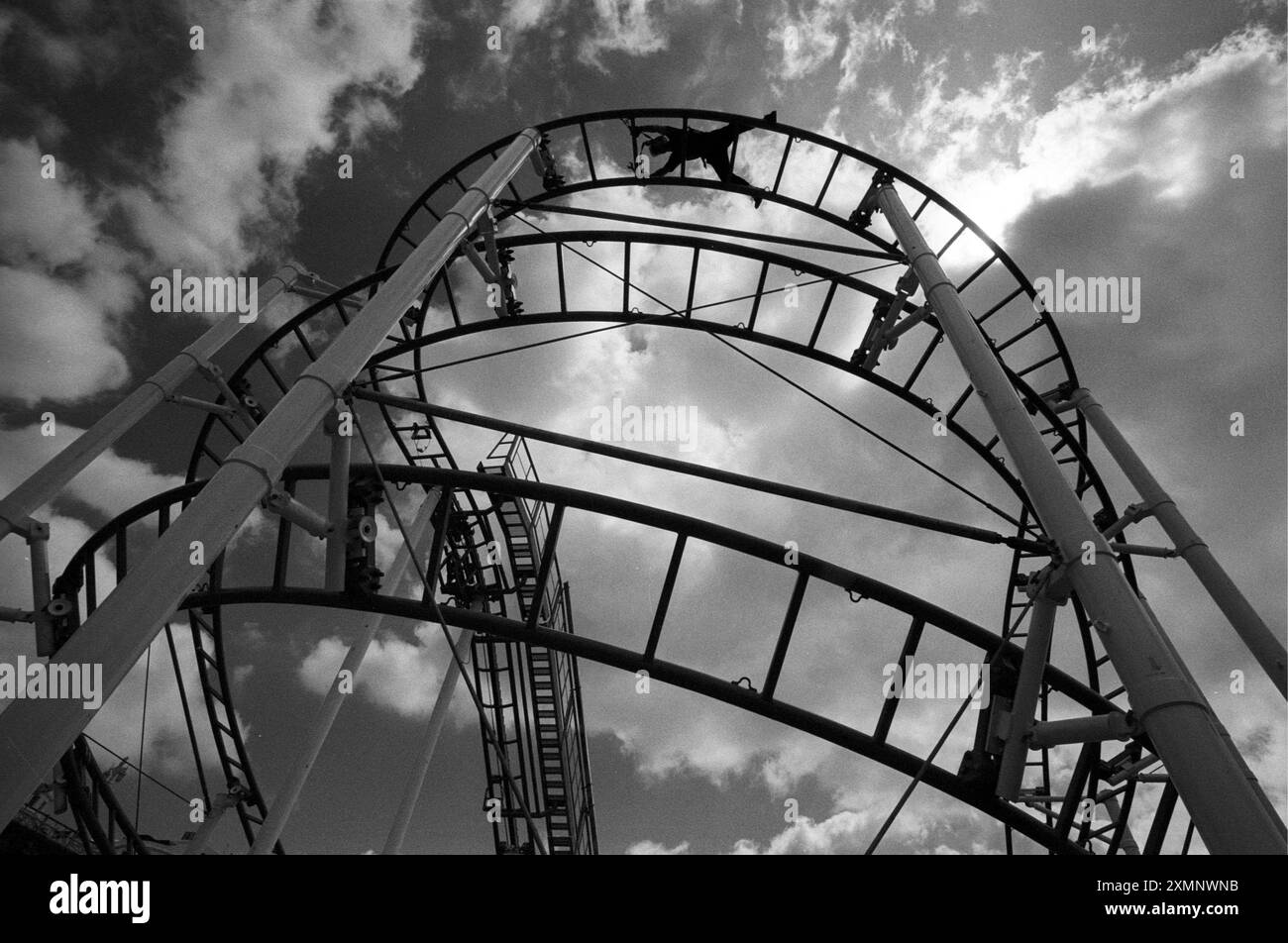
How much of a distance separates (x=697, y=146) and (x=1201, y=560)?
8303mm

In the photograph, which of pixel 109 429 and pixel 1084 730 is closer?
pixel 1084 730

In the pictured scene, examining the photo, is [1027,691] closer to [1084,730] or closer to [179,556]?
[1084,730]

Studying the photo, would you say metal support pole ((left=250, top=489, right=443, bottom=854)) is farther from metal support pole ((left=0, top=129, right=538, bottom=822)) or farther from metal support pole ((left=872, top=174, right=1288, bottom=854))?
metal support pole ((left=872, top=174, right=1288, bottom=854))

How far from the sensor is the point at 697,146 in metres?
10.5

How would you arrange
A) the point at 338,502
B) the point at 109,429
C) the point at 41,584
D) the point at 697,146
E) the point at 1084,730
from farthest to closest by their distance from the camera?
the point at 697,146 → the point at 109,429 → the point at 41,584 → the point at 338,502 → the point at 1084,730

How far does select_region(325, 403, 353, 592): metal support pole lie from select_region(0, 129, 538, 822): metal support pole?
53 centimetres

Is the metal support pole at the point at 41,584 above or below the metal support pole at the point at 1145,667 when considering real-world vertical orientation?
above

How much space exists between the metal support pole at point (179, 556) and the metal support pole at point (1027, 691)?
5.00m

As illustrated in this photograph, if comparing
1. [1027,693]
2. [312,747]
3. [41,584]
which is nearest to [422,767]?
[312,747]

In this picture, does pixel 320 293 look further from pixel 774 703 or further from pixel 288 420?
pixel 774 703

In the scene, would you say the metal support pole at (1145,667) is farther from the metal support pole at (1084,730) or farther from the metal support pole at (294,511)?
the metal support pole at (294,511)

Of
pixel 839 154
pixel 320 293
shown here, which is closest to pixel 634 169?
pixel 839 154

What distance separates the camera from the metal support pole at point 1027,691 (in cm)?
484

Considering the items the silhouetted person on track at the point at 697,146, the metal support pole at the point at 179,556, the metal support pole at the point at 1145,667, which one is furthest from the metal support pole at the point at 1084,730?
the silhouetted person on track at the point at 697,146
